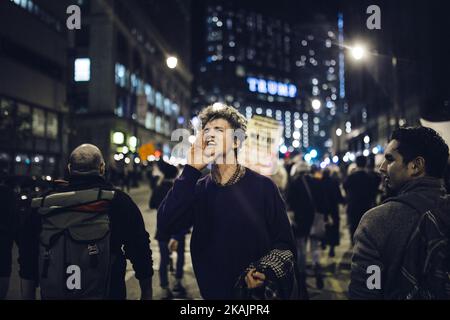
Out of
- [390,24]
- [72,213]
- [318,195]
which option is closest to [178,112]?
[390,24]

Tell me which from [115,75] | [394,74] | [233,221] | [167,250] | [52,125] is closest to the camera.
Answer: [233,221]

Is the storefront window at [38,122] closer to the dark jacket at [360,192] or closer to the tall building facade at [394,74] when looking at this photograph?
the tall building facade at [394,74]

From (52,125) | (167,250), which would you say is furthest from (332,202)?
(52,125)

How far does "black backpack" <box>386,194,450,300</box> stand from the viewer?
2254 mm

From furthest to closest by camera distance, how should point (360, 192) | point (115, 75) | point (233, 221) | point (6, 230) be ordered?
point (115, 75) → point (360, 192) → point (6, 230) → point (233, 221)

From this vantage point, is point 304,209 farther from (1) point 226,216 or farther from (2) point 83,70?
(2) point 83,70

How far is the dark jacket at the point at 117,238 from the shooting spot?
327cm

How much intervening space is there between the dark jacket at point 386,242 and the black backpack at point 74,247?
1.89 meters

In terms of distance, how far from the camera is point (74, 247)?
3.10m

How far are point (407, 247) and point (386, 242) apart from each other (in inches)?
4.4

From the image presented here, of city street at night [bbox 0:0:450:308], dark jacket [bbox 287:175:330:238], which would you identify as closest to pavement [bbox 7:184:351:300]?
city street at night [bbox 0:0:450:308]

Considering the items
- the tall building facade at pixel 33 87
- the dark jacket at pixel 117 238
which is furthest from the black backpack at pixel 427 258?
the tall building facade at pixel 33 87

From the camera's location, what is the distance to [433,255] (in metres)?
2.25
